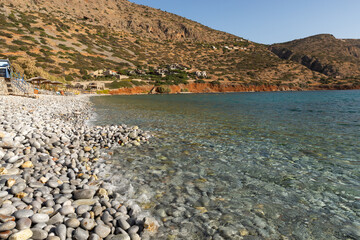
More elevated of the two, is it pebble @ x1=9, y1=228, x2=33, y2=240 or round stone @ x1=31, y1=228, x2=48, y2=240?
pebble @ x1=9, y1=228, x2=33, y2=240

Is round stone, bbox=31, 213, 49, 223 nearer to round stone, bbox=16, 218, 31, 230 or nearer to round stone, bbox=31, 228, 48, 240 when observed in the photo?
round stone, bbox=16, 218, 31, 230

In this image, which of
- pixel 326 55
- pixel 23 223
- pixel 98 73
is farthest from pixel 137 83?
pixel 326 55

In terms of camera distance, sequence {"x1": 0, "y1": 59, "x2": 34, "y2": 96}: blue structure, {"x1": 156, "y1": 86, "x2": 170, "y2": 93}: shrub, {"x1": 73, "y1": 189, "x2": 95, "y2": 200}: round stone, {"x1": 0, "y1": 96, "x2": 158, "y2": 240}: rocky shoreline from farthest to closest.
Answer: {"x1": 156, "y1": 86, "x2": 170, "y2": 93}: shrub
{"x1": 0, "y1": 59, "x2": 34, "y2": 96}: blue structure
{"x1": 73, "y1": 189, "x2": 95, "y2": 200}: round stone
{"x1": 0, "y1": 96, "x2": 158, "y2": 240}: rocky shoreline

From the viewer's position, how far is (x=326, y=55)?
110m

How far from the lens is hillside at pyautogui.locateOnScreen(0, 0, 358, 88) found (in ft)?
228

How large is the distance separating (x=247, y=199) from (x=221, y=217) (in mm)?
873

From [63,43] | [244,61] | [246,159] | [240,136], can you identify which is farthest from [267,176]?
[244,61]

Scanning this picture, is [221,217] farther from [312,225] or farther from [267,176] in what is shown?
[267,176]

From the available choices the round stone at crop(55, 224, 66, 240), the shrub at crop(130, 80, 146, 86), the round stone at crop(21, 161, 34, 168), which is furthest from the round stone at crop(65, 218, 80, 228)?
the shrub at crop(130, 80, 146, 86)

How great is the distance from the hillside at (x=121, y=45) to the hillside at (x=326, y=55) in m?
8.70

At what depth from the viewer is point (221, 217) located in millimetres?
3629

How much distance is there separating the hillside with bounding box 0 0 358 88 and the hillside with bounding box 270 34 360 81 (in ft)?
28.5

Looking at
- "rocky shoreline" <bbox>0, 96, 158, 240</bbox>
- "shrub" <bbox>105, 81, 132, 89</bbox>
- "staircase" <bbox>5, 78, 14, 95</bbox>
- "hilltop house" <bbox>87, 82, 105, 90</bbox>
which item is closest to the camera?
"rocky shoreline" <bbox>0, 96, 158, 240</bbox>

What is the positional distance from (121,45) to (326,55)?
4276 inches
